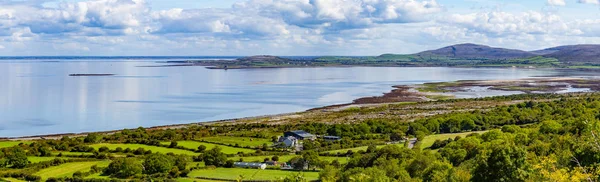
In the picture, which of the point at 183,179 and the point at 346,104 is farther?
the point at 346,104

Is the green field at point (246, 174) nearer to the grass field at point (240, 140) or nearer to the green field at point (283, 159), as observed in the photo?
the green field at point (283, 159)

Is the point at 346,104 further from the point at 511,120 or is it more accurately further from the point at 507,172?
the point at 507,172

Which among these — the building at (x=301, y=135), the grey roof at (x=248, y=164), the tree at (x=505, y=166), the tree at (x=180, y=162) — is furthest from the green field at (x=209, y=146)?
the tree at (x=505, y=166)

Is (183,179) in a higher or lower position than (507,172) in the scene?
lower

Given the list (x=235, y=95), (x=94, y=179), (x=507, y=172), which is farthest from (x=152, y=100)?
(x=507, y=172)

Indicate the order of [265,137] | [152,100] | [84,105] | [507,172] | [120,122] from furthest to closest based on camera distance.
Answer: [152,100], [84,105], [120,122], [265,137], [507,172]

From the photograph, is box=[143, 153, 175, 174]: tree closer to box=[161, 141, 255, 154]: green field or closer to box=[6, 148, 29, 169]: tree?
box=[161, 141, 255, 154]: green field
